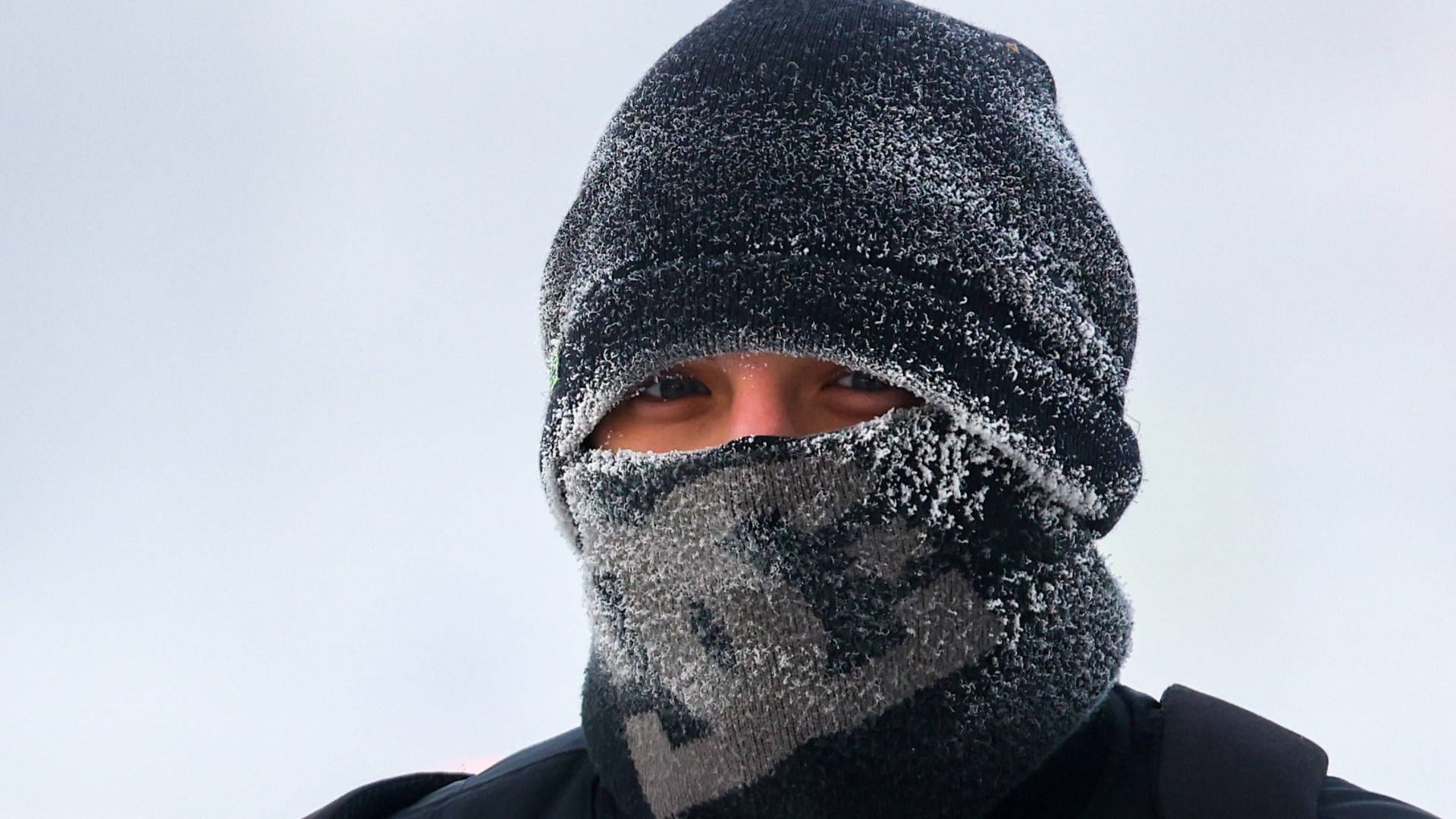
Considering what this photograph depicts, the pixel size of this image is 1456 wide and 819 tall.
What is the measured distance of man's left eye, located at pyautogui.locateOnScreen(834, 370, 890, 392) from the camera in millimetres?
983

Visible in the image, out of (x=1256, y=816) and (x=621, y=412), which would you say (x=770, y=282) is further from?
(x=1256, y=816)

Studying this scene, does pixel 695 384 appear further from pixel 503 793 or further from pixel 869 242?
pixel 503 793

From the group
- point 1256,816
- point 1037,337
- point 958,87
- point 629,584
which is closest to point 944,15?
point 958,87

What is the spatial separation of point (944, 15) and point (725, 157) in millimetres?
314

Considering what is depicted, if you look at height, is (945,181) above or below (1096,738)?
above

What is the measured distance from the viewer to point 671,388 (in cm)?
104

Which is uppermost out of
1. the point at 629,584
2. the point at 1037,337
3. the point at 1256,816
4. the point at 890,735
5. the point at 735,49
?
the point at 735,49

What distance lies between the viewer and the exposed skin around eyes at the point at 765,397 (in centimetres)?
97

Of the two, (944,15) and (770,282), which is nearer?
(770,282)

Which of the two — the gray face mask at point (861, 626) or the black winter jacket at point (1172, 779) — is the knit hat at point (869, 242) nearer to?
the gray face mask at point (861, 626)

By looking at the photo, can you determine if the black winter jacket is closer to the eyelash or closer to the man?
the man

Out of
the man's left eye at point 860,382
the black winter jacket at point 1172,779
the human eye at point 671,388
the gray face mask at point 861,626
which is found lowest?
the black winter jacket at point 1172,779

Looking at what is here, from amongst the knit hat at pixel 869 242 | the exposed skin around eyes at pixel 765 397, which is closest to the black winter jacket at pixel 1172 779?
the knit hat at pixel 869 242

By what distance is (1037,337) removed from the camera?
98 cm
